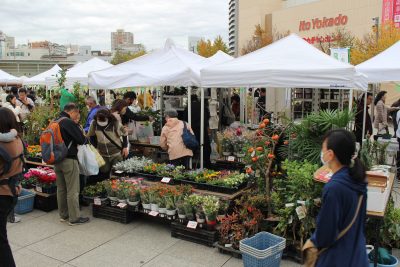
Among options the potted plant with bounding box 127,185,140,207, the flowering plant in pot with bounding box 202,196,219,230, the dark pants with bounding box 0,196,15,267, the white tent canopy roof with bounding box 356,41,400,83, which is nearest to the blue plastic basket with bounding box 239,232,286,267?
the flowering plant in pot with bounding box 202,196,219,230

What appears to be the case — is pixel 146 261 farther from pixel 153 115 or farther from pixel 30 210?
pixel 153 115

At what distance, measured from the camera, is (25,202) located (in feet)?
19.5

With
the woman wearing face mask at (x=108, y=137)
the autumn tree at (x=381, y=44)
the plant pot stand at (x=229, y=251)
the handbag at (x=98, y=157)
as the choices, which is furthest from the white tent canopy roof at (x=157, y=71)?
the autumn tree at (x=381, y=44)

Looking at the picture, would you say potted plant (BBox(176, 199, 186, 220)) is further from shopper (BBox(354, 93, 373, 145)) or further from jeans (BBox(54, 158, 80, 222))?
shopper (BBox(354, 93, 373, 145))

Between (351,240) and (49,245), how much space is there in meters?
3.85

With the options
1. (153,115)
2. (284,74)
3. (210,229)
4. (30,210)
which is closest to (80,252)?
(210,229)

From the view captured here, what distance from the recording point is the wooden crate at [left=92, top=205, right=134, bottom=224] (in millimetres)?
5434

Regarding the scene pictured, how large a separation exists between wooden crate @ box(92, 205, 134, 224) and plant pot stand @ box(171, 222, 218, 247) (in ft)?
2.80

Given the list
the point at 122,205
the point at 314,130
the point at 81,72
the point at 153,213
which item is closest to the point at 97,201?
the point at 122,205

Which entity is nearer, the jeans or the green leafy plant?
the green leafy plant

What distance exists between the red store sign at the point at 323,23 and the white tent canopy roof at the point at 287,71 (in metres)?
43.7

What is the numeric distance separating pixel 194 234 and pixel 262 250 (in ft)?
3.94

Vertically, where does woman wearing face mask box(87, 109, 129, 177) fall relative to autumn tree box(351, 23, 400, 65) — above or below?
below

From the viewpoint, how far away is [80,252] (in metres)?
4.55
